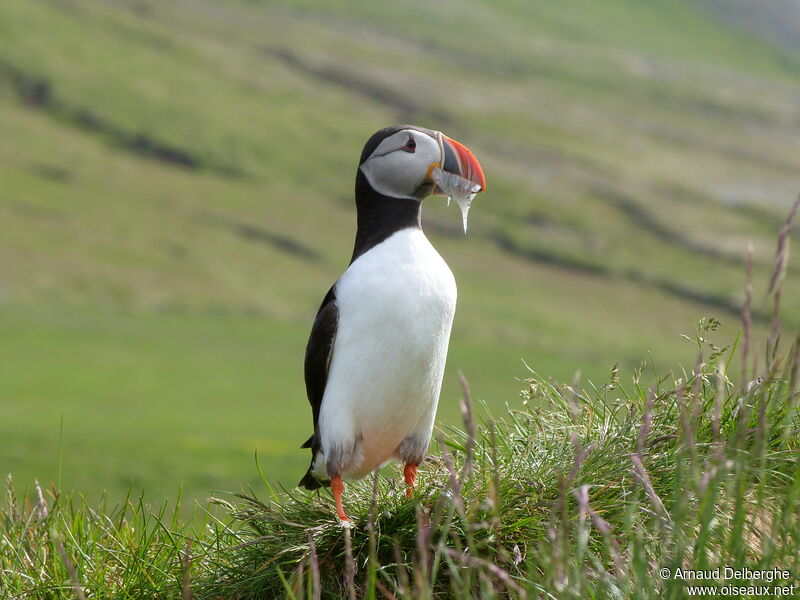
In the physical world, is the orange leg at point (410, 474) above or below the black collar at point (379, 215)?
below

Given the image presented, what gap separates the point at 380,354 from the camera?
6.21 metres

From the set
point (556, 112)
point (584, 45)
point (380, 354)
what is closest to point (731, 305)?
point (556, 112)

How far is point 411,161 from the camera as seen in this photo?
633 cm

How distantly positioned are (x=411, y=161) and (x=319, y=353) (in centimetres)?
125

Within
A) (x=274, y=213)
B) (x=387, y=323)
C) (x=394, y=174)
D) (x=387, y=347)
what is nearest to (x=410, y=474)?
(x=387, y=347)

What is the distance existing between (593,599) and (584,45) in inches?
7956

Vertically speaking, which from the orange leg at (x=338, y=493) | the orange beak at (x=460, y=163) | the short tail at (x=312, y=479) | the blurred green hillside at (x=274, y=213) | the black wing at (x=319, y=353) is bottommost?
the blurred green hillside at (x=274, y=213)

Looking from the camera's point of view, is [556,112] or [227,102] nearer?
[227,102]

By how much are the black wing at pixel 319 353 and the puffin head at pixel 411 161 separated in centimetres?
70

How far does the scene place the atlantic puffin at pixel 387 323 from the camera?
6176 millimetres

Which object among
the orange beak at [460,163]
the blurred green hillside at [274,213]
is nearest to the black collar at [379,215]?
the orange beak at [460,163]

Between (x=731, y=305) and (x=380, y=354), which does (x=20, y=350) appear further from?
(x=731, y=305)

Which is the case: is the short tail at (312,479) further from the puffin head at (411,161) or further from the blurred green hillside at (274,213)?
the blurred green hillside at (274,213)

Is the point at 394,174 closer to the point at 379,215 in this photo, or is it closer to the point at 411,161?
the point at 411,161
